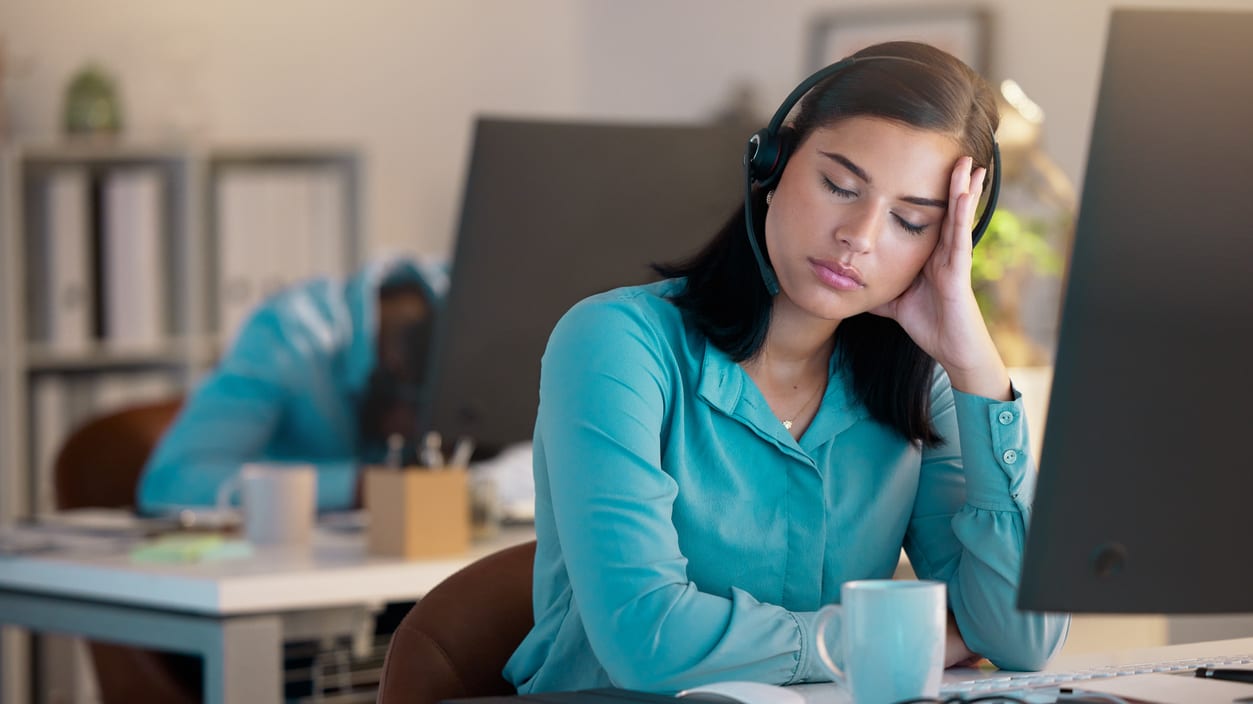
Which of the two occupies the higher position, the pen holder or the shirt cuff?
the shirt cuff

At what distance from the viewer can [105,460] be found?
2541 millimetres

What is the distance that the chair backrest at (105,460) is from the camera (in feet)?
8.18

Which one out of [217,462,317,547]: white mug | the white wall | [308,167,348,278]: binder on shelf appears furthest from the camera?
[308,167,348,278]: binder on shelf

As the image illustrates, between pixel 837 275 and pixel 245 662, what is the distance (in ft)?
2.84


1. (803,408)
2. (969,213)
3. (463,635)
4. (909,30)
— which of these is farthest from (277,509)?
(909,30)

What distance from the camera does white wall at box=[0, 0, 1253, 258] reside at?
3.74 metres

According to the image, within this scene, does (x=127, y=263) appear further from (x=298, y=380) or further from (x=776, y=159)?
(x=776, y=159)

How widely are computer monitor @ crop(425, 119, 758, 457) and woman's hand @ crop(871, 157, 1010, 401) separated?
Answer: 528 mm

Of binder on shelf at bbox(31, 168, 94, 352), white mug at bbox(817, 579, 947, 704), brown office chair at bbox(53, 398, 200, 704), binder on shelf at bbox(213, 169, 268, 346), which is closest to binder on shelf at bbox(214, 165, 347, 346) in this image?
binder on shelf at bbox(213, 169, 268, 346)

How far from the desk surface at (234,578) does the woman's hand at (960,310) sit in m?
0.70

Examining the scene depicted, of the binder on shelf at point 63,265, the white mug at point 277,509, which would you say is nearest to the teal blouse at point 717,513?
the white mug at point 277,509

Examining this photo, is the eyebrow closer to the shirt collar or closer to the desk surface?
the shirt collar

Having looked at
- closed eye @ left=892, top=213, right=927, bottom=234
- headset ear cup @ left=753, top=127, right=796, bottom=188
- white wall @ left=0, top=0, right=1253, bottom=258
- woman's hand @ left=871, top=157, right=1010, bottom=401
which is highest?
white wall @ left=0, top=0, right=1253, bottom=258

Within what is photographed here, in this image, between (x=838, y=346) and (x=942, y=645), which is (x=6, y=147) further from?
(x=942, y=645)
